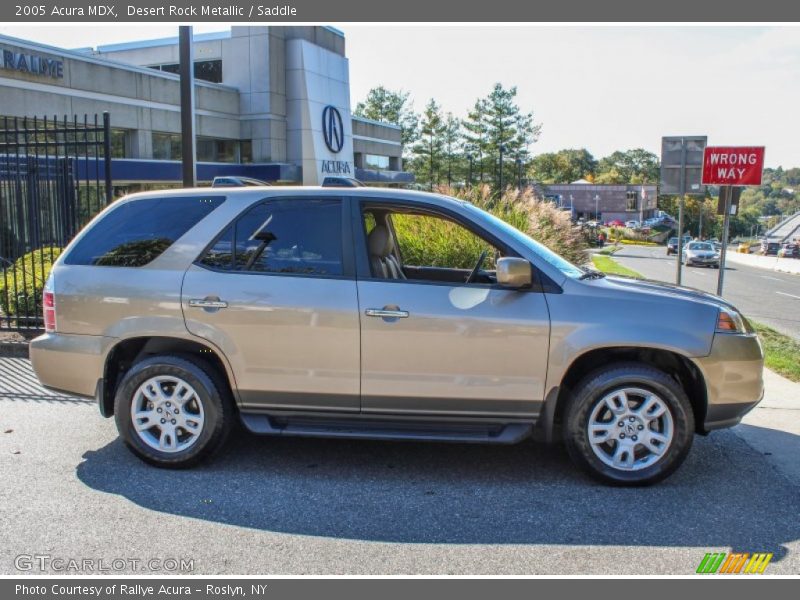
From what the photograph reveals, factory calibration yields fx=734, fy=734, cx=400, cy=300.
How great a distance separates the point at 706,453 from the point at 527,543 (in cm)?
214

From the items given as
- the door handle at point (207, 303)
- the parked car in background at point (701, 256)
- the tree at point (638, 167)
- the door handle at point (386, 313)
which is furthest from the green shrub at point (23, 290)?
the tree at point (638, 167)

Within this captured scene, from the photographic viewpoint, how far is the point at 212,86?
34.8m

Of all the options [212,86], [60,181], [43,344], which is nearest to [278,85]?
[212,86]

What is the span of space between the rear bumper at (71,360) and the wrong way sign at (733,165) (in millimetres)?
9926

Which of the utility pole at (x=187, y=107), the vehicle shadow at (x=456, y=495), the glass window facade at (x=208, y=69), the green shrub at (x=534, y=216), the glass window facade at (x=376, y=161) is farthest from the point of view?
the glass window facade at (x=376, y=161)

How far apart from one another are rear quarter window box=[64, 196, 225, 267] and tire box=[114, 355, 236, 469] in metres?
0.75

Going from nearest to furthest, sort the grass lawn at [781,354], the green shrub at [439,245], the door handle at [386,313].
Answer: the door handle at [386,313] → the grass lawn at [781,354] → the green shrub at [439,245]

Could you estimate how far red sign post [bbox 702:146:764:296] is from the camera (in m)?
11.6

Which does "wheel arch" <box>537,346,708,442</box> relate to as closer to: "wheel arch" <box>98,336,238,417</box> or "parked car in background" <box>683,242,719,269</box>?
"wheel arch" <box>98,336,238,417</box>

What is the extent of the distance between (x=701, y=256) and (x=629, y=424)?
4177 cm

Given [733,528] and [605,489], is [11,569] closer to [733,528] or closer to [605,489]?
[605,489]

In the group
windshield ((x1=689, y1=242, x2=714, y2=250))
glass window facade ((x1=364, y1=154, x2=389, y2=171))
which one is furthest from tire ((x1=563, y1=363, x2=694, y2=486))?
glass window facade ((x1=364, y1=154, x2=389, y2=171))

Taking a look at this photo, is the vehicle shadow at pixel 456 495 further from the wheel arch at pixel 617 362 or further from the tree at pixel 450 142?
the tree at pixel 450 142

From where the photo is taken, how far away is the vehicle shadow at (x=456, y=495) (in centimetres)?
404
